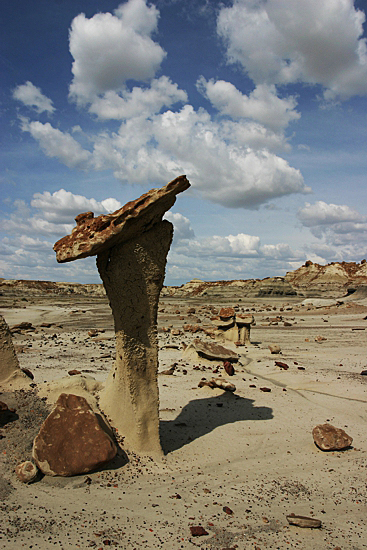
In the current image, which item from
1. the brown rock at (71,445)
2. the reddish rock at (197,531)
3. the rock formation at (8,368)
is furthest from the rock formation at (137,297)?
the rock formation at (8,368)

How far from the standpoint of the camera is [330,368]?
490 inches

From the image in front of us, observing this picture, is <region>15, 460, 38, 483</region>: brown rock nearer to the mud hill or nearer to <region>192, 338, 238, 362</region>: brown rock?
<region>192, 338, 238, 362</region>: brown rock

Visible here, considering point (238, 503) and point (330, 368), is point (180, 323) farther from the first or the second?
point (238, 503)

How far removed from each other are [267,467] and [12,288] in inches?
3062

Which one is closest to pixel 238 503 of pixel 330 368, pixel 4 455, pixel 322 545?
Answer: pixel 322 545

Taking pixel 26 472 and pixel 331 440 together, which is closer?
pixel 26 472

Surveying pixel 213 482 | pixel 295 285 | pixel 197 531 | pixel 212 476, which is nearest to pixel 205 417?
pixel 212 476

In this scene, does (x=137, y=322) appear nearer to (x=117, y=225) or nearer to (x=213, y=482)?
(x=117, y=225)

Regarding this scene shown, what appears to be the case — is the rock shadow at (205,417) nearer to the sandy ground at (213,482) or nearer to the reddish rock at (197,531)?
the sandy ground at (213,482)

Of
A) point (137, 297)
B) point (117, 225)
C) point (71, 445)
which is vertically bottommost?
point (71, 445)

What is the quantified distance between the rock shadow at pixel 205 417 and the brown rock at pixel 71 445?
4.43ft

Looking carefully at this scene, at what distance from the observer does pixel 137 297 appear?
206 inches

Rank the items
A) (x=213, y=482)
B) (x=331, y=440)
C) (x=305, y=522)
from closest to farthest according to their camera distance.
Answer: (x=305, y=522)
(x=213, y=482)
(x=331, y=440)

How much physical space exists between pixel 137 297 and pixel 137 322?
1.24 ft
